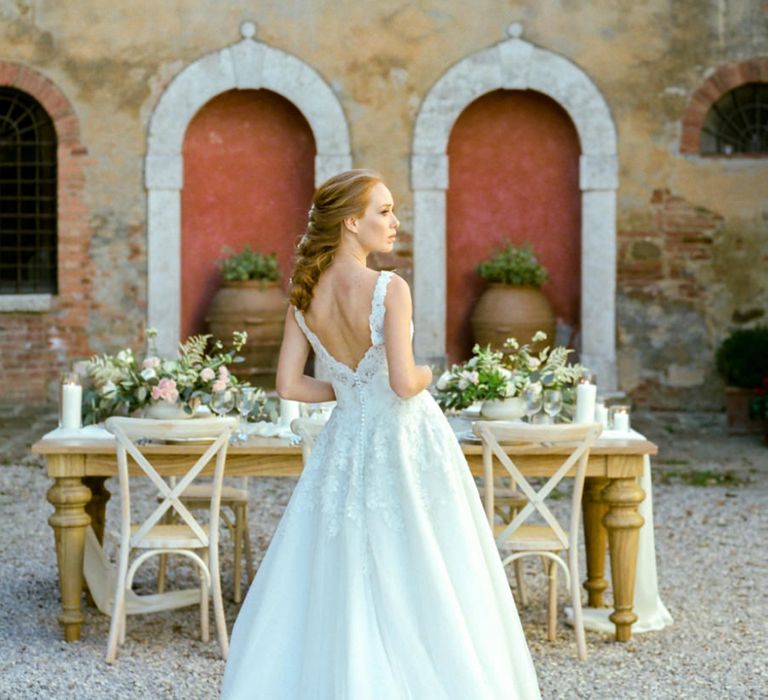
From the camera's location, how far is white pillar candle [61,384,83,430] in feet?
18.4

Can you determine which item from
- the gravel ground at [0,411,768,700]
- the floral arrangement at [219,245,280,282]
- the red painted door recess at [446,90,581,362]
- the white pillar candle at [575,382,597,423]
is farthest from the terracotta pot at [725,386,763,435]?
the white pillar candle at [575,382,597,423]

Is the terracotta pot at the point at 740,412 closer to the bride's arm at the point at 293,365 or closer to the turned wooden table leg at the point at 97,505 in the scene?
the turned wooden table leg at the point at 97,505

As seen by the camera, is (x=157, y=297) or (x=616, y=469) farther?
(x=157, y=297)

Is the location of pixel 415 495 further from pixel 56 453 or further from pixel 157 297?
pixel 157 297

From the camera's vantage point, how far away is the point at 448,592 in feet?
12.3

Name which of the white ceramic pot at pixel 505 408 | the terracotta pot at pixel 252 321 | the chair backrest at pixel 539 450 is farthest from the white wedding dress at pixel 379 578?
the terracotta pot at pixel 252 321

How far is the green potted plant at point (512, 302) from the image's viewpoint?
11469 millimetres

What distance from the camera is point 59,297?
38.4 ft

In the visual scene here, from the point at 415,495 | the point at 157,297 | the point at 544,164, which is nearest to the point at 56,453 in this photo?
the point at 415,495

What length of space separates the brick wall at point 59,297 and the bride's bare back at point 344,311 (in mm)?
8091

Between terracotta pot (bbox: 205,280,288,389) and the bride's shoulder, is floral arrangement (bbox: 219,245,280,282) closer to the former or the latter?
terracotta pot (bbox: 205,280,288,389)

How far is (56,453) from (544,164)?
7517 millimetres

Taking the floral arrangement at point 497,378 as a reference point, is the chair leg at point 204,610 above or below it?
below

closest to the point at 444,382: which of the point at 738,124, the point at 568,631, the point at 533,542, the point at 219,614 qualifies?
the point at 533,542
